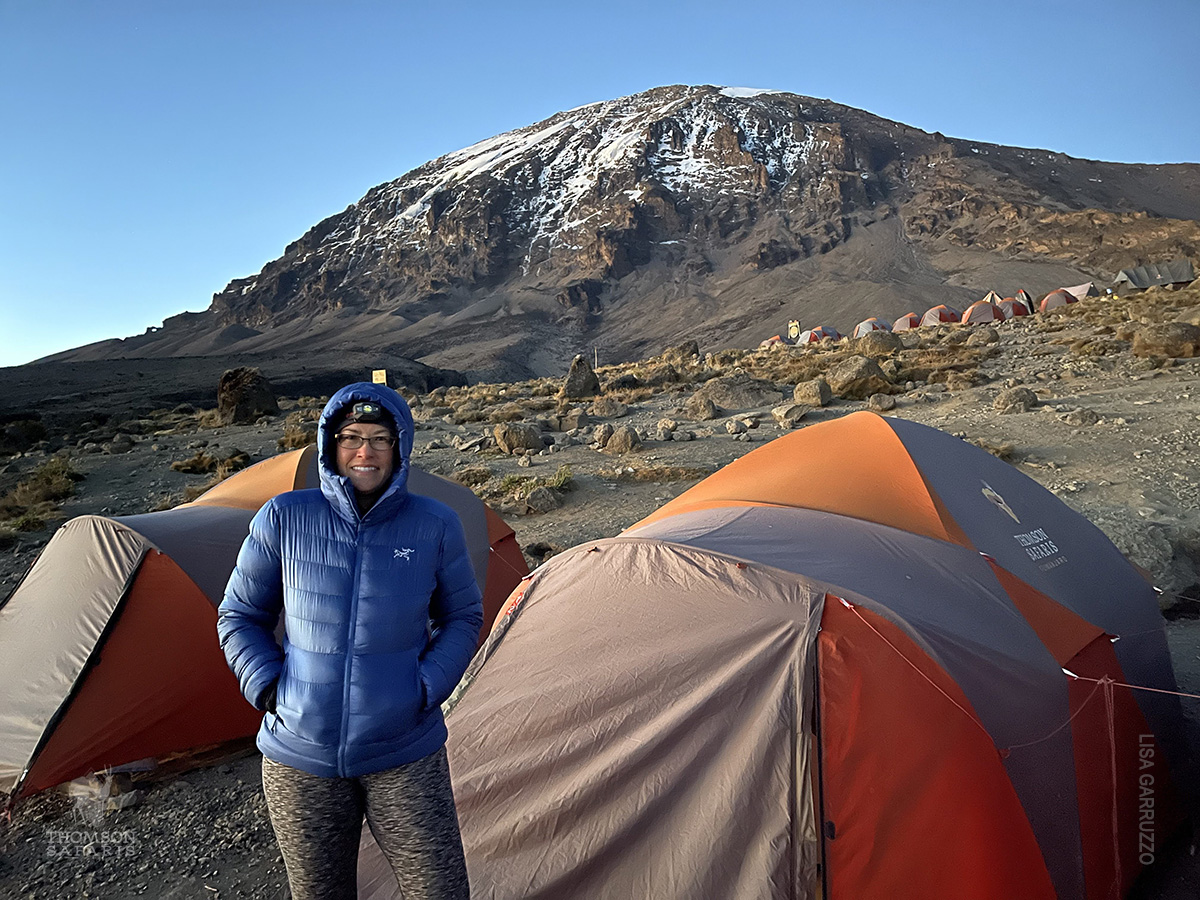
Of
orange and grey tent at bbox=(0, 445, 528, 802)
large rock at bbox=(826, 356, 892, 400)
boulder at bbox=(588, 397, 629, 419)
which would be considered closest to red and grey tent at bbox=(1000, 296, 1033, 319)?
large rock at bbox=(826, 356, 892, 400)

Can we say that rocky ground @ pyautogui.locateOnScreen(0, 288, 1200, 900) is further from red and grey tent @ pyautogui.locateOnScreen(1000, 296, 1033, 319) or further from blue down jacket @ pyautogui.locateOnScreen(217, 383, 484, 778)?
red and grey tent @ pyautogui.locateOnScreen(1000, 296, 1033, 319)

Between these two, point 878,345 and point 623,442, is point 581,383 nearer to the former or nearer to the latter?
point 623,442

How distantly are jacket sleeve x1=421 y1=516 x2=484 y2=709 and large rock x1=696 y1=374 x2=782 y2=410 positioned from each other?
14.0m

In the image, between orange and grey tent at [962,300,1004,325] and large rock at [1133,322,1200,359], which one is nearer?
large rock at [1133,322,1200,359]

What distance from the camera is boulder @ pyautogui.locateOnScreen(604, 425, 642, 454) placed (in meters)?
12.6

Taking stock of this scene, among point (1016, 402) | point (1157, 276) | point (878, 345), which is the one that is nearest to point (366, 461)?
point (1016, 402)

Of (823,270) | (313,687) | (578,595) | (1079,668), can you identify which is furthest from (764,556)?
(823,270)

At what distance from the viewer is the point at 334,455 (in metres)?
2.34

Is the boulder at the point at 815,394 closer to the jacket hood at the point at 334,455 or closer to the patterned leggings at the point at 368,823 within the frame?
the jacket hood at the point at 334,455

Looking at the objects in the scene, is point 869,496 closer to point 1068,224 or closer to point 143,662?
point 143,662

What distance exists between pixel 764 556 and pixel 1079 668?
147 cm

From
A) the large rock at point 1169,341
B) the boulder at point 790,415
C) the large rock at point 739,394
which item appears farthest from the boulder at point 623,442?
the large rock at point 1169,341

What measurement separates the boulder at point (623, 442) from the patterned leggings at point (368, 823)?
10.3 m

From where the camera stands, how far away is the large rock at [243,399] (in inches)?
1021
